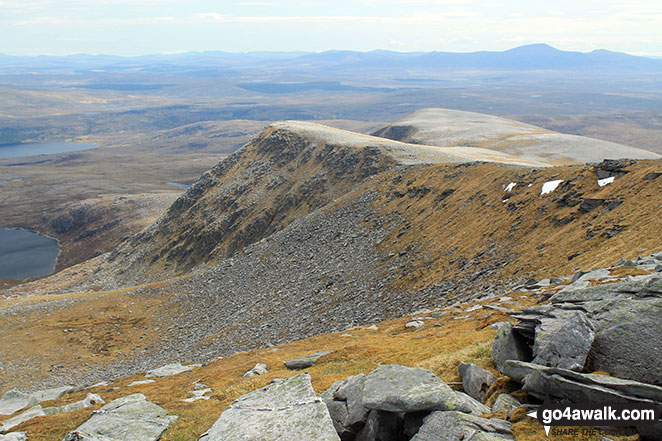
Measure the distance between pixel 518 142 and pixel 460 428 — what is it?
141480mm

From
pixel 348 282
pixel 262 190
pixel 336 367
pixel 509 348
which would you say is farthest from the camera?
pixel 262 190

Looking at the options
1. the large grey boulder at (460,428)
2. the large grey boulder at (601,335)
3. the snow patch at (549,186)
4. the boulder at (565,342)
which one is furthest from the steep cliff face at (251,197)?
the large grey boulder at (460,428)

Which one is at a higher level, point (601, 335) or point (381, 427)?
point (601, 335)

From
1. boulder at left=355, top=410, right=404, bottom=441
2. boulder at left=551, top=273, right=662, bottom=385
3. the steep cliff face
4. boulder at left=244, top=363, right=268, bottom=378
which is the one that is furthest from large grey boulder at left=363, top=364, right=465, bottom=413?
the steep cliff face

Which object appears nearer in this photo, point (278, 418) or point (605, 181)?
point (278, 418)

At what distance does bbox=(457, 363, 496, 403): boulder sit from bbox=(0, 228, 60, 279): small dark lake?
15081cm

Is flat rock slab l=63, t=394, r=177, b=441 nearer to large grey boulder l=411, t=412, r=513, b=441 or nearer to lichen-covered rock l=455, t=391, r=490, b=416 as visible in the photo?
large grey boulder l=411, t=412, r=513, b=441

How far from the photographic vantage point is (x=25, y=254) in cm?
15712

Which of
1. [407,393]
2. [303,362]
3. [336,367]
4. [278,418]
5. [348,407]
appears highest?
[407,393]

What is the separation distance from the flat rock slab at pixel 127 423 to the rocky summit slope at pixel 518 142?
112 metres

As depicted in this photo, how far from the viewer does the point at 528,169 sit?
52.0 metres

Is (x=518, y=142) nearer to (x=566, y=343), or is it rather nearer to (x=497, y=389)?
(x=566, y=343)

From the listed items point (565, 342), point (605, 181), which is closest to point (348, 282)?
point (605, 181)

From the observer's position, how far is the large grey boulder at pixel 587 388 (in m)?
11.7
